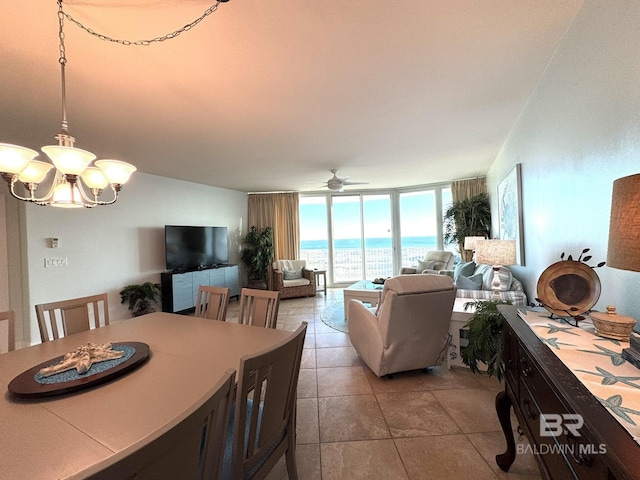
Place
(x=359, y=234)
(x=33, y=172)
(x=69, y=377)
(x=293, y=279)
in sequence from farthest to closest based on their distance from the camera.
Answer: (x=359, y=234) < (x=293, y=279) < (x=33, y=172) < (x=69, y=377)

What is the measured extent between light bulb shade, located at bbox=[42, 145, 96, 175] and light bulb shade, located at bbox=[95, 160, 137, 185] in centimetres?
12

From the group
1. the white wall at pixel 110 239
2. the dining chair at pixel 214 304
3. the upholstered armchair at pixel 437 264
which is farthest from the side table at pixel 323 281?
the dining chair at pixel 214 304

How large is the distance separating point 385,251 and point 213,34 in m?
6.24

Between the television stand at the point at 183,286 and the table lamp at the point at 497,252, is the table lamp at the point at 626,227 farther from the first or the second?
the television stand at the point at 183,286

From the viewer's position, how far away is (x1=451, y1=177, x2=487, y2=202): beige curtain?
5.72 meters

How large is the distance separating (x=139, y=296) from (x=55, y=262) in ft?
3.73

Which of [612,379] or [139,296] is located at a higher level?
[612,379]

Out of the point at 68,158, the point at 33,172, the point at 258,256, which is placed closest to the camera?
the point at 68,158

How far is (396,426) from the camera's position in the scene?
1.94 m

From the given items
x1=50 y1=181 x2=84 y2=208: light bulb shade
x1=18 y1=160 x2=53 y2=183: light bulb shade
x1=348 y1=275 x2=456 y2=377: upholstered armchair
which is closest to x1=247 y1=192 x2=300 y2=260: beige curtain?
x1=348 y1=275 x2=456 y2=377: upholstered armchair

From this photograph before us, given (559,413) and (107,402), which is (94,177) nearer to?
(107,402)

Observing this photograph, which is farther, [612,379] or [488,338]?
[488,338]

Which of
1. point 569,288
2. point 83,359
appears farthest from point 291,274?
point 569,288

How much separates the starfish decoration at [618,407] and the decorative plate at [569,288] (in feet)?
2.24
